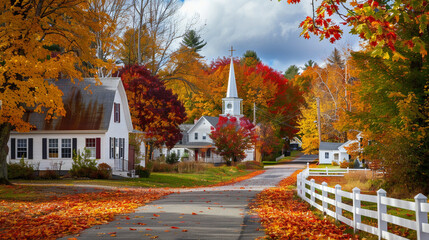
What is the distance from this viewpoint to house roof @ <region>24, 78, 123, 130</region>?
1377 inches

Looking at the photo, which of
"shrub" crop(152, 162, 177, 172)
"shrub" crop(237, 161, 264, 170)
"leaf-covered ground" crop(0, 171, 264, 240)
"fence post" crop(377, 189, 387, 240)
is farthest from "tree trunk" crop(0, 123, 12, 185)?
"shrub" crop(237, 161, 264, 170)

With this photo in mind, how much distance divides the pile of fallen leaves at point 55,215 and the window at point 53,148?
15.5 m

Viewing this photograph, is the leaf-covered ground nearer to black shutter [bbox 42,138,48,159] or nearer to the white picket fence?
the white picket fence

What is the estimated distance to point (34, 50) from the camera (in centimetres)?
2169

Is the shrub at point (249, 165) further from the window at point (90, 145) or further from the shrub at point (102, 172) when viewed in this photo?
the shrub at point (102, 172)

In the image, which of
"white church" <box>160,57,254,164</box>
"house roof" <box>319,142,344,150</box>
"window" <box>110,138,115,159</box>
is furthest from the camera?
"white church" <box>160,57,254,164</box>

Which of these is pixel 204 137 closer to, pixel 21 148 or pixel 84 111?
Answer: pixel 84 111

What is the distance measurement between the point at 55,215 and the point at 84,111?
21.9m

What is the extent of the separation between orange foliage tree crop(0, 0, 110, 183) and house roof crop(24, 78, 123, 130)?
1046 cm

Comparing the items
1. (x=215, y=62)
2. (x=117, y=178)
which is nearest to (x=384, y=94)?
(x=117, y=178)

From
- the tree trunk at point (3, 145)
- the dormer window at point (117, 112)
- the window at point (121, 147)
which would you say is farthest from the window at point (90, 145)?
the tree trunk at point (3, 145)

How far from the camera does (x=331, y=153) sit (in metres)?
69.1

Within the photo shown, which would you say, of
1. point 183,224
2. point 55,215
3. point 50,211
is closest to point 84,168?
point 50,211

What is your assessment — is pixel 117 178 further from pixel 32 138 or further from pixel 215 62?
pixel 215 62
